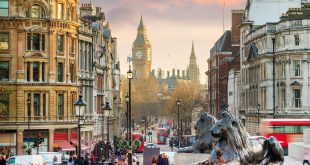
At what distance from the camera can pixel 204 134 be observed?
28.5m

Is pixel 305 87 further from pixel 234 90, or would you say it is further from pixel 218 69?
pixel 218 69

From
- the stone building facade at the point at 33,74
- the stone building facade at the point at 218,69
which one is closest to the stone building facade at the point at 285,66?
the stone building facade at the point at 33,74

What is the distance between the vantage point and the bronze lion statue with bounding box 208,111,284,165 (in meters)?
19.4

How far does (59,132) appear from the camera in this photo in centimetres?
6594

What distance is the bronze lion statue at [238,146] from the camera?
19.4 meters

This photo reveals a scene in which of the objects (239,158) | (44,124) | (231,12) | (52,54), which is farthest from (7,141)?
(231,12)

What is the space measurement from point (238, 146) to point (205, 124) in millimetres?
8567

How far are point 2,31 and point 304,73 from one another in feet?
108

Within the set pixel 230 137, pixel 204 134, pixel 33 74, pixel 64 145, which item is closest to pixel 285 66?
pixel 64 145

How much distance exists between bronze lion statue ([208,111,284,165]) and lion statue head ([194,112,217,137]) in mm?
7505

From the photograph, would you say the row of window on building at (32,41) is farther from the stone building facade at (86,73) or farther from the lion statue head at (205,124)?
the lion statue head at (205,124)

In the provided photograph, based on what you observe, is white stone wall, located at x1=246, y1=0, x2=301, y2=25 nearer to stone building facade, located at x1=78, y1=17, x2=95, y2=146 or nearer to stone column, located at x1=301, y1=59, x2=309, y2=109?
stone column, located at x1=301, y1=59, x2=309, y2=109

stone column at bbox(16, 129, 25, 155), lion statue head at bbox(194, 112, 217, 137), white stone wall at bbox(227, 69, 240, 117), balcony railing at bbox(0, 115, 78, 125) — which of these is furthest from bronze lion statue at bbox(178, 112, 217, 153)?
white stone wall at bbox(227, 69, 240, 117)

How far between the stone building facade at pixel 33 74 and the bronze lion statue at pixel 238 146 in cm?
4340
